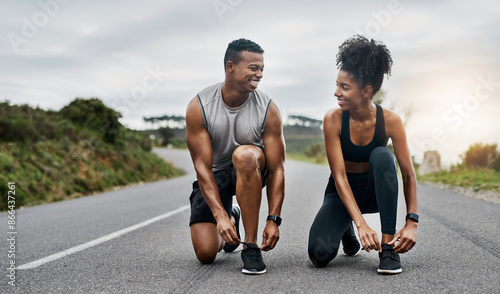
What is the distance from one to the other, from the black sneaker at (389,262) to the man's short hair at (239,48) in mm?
1683

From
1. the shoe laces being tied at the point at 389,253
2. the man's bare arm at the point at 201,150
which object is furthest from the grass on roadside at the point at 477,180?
the man's bare arm at the point at 201,150

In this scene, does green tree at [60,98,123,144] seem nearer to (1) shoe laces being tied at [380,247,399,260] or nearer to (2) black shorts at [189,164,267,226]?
(2) black shorts at [189,164,267,226]

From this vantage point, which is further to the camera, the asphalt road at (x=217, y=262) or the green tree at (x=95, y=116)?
the green tree at (x=95, y=116)

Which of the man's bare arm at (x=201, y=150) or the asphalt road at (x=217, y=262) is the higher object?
the man's bare arm at (x=201, y=150)

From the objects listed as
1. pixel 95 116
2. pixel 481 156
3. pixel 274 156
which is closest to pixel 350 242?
pixel 274 156

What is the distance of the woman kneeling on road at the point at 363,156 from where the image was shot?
354 centimetres

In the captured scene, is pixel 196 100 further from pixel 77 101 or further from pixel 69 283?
pixel 77 101

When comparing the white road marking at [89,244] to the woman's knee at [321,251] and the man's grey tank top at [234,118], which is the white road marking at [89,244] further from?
the woman's knee at [321,251]

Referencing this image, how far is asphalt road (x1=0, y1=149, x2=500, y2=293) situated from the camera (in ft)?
10.1

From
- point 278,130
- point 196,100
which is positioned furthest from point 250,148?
point 196,100

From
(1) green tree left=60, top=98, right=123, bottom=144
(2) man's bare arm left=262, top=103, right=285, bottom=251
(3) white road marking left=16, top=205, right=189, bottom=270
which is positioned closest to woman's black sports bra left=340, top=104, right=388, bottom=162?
(2) man's bare arm left=262, top=103, right=285, bottom=251

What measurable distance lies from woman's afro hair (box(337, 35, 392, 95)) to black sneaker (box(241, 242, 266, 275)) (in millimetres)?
1420

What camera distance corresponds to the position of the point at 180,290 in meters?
3.01

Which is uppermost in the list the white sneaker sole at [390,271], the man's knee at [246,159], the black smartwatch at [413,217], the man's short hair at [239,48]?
the man's short hair at [239,48]
